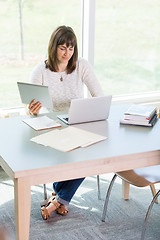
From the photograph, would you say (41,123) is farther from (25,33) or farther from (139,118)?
(25,33)

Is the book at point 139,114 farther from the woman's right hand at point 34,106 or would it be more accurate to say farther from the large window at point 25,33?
the large window at point 25,33

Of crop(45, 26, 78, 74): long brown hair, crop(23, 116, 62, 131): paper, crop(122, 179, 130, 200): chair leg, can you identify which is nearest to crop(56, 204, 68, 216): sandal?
crop(122, 179, 130, 200): chair leg

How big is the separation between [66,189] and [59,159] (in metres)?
0.80

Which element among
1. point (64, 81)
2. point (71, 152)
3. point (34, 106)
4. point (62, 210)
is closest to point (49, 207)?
point (62, 210)

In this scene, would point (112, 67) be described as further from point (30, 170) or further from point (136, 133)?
point (30, 170)

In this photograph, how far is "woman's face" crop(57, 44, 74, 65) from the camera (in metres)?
2.98

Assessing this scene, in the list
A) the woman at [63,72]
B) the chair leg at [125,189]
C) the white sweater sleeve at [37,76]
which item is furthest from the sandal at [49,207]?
the white sweater sleeve at [37,76]

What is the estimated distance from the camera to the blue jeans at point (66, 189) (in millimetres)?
2682

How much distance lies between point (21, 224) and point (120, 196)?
1245mm

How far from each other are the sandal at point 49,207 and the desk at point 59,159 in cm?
64

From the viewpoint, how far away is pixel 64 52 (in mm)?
2986

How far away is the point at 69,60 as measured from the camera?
10.2 feet

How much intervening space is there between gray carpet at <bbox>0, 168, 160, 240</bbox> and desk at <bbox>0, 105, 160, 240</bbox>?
50 cm

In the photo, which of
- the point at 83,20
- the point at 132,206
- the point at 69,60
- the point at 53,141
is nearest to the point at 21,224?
the point at 53,141
